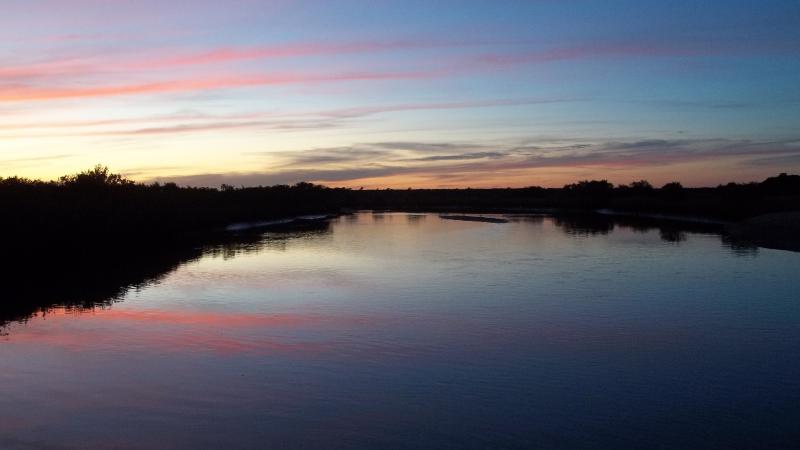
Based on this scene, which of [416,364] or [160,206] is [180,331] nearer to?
[416,364]

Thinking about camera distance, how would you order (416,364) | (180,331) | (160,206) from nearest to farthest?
(416,364) < (180,331) < (160,206)

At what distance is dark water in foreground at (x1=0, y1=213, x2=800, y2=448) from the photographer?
21.4 ft

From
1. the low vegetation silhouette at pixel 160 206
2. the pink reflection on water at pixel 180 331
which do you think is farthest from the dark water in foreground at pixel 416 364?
the low vegetation silhouette at pixel 160 206

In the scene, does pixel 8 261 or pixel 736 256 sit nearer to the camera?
pixel 8 261

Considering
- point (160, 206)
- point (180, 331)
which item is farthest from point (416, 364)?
point (160, 206)

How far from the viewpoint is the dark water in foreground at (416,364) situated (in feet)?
21.4

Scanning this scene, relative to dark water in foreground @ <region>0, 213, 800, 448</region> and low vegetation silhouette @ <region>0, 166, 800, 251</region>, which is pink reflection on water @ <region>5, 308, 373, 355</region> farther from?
low vegetation silhouette @ <region>0, 166, 800, 251</region>

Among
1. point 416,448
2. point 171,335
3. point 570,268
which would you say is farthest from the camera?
point 570,268

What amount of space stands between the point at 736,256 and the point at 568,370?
16071 millimetres

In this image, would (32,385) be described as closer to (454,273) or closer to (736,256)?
(454,273)

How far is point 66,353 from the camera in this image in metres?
9.72

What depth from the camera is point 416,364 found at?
8953 millimetres

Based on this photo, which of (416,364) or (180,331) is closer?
(416,364)

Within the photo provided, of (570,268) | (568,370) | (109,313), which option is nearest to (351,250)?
(570,268)
